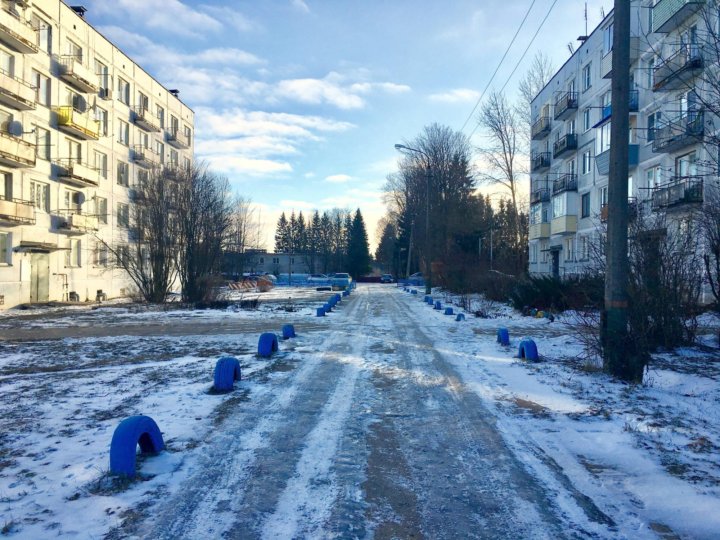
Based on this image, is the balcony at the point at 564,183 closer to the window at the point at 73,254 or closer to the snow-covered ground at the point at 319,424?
the snow-covered ground at the point at 319,424

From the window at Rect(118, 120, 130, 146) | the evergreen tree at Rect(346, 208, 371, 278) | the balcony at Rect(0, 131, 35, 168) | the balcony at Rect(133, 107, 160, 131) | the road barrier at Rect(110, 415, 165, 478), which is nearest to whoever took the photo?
the road barrier at Rect(110, 415, 165, 478)

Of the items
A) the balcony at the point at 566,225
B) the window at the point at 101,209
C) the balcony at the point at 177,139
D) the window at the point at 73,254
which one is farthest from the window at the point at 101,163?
the balcony at the point at 566,225

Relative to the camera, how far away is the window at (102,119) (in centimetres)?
3561

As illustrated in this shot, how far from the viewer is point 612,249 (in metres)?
8.52

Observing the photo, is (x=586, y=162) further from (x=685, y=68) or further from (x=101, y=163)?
(x=101, y=163)

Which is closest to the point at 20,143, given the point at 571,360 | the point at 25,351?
the point at 25,351

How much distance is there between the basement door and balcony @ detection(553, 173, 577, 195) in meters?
31.1

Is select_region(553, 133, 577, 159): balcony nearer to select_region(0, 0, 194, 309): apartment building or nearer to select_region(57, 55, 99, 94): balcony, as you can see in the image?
select_region(0, 0, 194, 309): apartment building

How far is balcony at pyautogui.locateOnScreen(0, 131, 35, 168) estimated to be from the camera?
25.7 metres

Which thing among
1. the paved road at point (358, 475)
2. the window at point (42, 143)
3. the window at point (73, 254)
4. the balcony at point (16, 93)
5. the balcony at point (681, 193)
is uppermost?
the balcony at point (16, 93)

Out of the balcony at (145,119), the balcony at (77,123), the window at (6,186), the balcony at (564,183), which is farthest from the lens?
the balcony at (145,119)

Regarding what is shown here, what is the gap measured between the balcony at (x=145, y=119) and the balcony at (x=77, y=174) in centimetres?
777

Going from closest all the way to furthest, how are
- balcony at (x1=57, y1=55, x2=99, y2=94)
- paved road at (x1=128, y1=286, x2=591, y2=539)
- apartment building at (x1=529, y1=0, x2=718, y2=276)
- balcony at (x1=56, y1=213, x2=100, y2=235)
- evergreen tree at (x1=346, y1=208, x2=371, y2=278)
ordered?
paved road at (x1=128, y1=286, x2=591, y2=539), apartment building at (x1=529, y1=0, x2=718, y2=276), balcony at (x1=57, y1=55, x2=99, y2=94), balcony at (x1=56, y1=213, x2=100, y2=235), evergreen tree at (x1=346, y1=208, x2=371, y2=278)

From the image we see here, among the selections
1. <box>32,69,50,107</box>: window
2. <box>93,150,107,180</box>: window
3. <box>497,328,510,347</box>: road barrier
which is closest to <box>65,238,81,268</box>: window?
<box>93,150,107,180</box>: window
